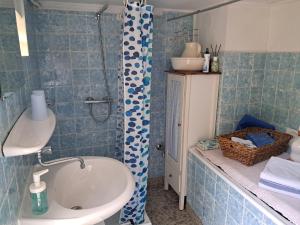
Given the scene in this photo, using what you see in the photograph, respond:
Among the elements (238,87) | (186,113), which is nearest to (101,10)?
(186,113)

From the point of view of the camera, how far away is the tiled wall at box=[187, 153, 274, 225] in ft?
4.63

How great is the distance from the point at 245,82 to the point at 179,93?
605 mm

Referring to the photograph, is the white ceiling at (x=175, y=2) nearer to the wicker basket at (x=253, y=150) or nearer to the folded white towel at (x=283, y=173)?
the wicker basket at (x=253, y=150)

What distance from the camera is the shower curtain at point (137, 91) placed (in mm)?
1573

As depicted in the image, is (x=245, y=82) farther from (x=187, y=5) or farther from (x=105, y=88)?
(x=105, y=88)

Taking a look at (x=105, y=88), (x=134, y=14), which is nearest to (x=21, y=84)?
(x=134, y=14)

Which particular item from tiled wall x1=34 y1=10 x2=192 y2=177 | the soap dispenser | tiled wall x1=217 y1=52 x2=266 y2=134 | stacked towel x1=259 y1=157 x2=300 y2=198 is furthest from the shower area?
the soap dispenser

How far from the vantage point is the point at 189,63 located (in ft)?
6.72

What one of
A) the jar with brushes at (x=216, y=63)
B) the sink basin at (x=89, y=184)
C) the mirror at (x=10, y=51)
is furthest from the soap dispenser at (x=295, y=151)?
the mirror at (x=10, y=51)

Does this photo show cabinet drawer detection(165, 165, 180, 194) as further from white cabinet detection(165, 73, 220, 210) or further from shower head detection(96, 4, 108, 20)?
shower head detection(96, 4, 108, 20)

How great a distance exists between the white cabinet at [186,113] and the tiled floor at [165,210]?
0.09m

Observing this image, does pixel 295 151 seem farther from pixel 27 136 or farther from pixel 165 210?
pixel 27 136

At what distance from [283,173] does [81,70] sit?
179 cm

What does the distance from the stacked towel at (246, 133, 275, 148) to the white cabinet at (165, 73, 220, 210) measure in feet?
1.29
